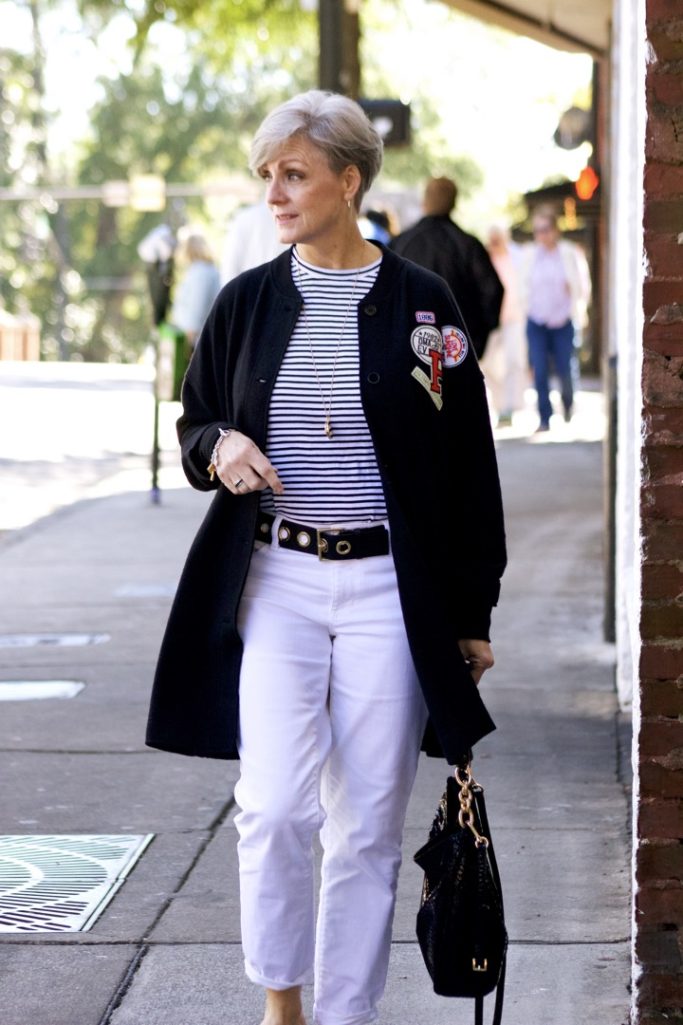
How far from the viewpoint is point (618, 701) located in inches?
293

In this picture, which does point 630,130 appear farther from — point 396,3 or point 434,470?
point 396,3

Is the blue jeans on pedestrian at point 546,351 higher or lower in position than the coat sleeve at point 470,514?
higher

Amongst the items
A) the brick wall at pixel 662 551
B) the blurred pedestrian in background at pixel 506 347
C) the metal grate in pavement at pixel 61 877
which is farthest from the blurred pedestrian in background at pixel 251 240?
the blurred pedestrian in background at pixel 506 347

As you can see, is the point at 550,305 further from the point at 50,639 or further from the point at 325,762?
the point at 325,762

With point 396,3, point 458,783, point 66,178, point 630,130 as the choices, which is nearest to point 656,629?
point 458,783

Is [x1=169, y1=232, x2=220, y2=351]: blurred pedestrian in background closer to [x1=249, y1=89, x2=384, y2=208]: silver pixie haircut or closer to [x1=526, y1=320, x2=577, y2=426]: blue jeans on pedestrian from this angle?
[x1=526, y1=320, x2=577, y2=426]: blue jeans on pedestrian

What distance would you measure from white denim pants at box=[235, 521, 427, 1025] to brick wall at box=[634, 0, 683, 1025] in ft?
1.60

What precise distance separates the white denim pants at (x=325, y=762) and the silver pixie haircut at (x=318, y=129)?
0.76 meters

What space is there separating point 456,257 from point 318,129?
7075 millimetres

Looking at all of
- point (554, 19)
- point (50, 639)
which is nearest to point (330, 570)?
point (50, 639)

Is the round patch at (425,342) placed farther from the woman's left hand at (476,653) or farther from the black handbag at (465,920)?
the black handbag at (465,920)

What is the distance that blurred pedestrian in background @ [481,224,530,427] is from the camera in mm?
20141

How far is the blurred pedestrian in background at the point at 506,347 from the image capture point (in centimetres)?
2014

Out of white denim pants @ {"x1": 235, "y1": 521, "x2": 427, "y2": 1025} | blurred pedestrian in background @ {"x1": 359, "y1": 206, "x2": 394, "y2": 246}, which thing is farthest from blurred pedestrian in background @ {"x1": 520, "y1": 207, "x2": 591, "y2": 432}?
white denim pants @ {"x1": 235, "y1": 521, "x2": 427, "y2": 1025}
